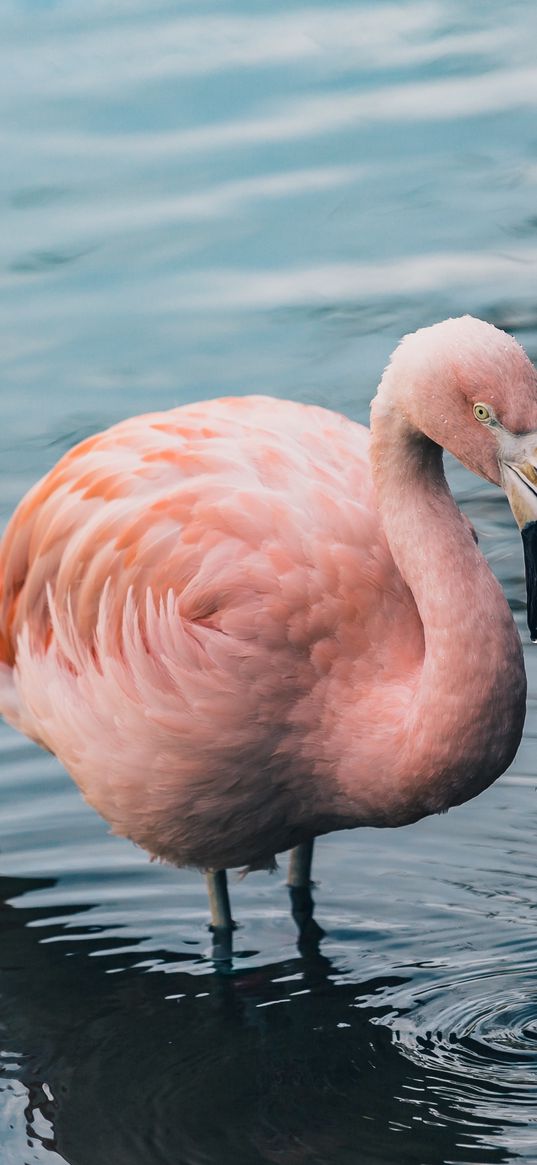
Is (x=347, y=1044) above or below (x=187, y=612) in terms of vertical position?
below

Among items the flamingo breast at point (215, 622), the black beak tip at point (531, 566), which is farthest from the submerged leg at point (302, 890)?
the black beak tip at point (531, 566)

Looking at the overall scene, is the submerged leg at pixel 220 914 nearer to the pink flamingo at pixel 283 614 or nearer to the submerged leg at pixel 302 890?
the pink flamingo at pixel 283 614

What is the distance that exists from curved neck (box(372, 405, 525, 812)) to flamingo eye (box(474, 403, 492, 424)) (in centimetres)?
26

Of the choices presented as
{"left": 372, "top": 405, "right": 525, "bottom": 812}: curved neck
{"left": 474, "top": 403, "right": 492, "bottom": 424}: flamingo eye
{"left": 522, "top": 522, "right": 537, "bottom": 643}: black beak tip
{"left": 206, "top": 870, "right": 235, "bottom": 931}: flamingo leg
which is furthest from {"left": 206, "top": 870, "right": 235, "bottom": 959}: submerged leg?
{"left": 474, "top": 403, "right": 492, "bottom": 424}: flamingo eye

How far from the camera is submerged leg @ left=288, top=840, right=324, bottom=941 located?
5.55 metres

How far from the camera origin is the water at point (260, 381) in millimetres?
4805

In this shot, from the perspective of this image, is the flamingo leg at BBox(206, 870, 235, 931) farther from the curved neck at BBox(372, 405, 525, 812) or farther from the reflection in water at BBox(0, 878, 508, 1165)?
the curved neck at BBox(372, 405, 525, 812)

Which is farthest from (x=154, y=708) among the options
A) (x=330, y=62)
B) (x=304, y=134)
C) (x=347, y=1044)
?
(x=330, y=62)

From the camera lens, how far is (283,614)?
469cm

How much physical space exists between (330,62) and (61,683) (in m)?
6.89

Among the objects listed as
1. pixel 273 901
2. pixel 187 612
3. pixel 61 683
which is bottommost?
pixel 273 901

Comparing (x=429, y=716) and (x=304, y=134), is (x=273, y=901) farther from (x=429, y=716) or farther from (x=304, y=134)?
(x=304, y=134)

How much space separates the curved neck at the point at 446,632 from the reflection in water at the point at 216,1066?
2.48 ft

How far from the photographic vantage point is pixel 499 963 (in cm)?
520
